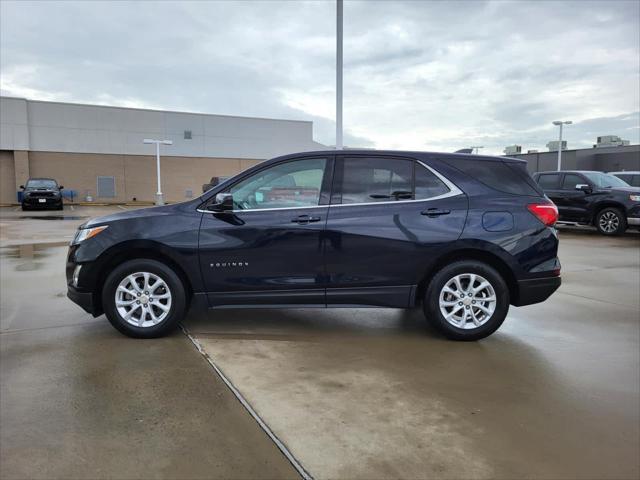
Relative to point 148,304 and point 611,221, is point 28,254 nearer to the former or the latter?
point 148,304

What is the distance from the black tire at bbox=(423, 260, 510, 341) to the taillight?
0.68m

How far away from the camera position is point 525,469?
2.72m

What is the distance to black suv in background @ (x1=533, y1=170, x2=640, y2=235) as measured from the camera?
1346cm

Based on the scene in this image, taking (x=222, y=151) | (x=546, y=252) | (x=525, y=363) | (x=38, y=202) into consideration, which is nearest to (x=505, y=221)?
(x=546, y=252)

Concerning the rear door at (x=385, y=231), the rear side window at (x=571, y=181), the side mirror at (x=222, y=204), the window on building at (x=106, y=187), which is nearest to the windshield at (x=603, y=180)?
the rear side window at (x=571, y=181)

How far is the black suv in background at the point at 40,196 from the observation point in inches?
989

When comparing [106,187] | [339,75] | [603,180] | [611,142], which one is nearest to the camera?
[339,75]

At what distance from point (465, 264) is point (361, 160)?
1.39 meters

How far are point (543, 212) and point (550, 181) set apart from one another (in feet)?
37.4

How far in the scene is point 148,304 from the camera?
4.76 metres

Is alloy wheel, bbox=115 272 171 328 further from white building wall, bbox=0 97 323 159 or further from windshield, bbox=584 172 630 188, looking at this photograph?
white building wall, bbox=0 97 323 159

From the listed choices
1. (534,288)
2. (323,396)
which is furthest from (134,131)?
(323,396)

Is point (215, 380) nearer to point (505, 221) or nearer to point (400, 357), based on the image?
point (400, 357)

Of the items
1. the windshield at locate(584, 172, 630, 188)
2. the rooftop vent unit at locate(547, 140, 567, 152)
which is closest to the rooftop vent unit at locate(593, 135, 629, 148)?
the rooftop vent unit at locate(547, 140, 567, 152)
